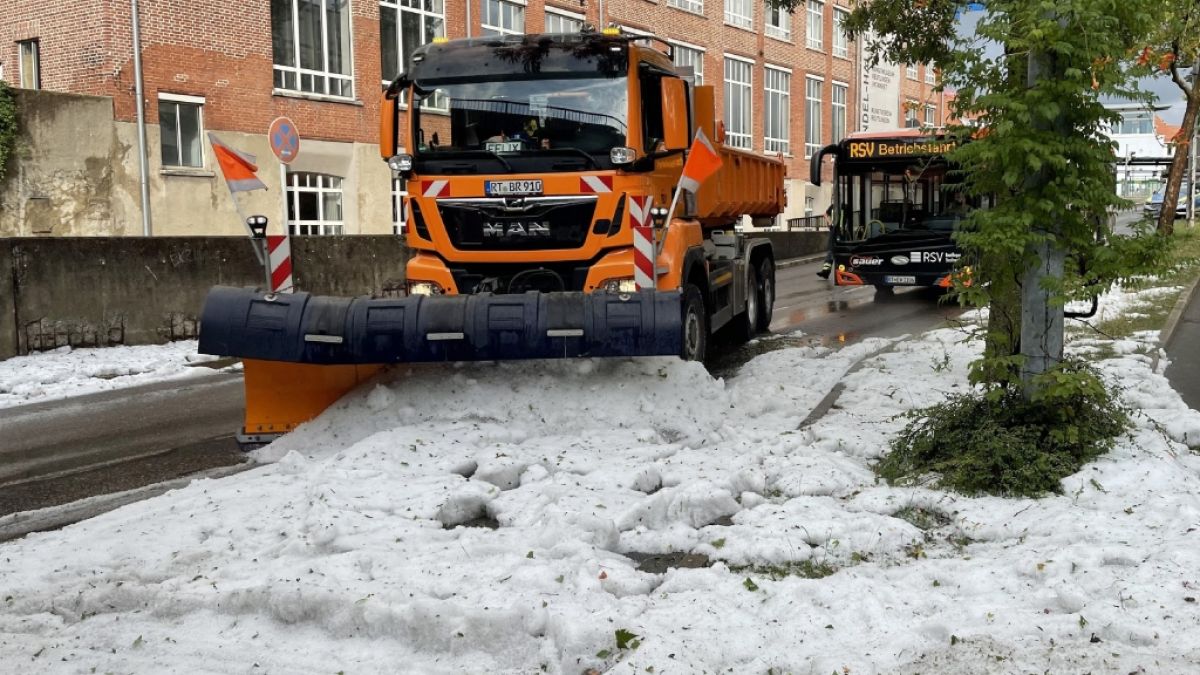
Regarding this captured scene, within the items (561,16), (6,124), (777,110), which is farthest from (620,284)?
(777,110)

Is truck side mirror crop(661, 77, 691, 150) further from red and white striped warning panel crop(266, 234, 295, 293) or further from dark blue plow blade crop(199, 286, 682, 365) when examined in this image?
red and white striped warning panel crop(266, 234, 295, 293)

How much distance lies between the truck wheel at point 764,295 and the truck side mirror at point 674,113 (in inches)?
206

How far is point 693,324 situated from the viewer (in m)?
9.77

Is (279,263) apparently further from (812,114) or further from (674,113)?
(812,114)

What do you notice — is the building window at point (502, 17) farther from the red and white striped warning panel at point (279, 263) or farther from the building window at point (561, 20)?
the red and white striped warning panel at point (279, 263)

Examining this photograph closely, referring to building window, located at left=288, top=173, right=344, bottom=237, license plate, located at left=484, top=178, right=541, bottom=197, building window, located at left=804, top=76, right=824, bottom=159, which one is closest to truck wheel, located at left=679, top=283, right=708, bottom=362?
license plate, located at left=484, top=178, right=541, bottom=197

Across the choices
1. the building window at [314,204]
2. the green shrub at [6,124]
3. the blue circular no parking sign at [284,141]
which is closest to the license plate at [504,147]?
the blue circular no parking sign at [284,141]

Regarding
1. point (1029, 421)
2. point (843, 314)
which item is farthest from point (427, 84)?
point (843, 314)

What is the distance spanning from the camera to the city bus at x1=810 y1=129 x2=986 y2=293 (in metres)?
17.3

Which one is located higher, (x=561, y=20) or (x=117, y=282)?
(x=561, y=20)

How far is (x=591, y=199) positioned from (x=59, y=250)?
7.62m

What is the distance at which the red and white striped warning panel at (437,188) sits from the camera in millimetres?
9258

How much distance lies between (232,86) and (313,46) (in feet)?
9.02

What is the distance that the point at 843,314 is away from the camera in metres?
16.9
